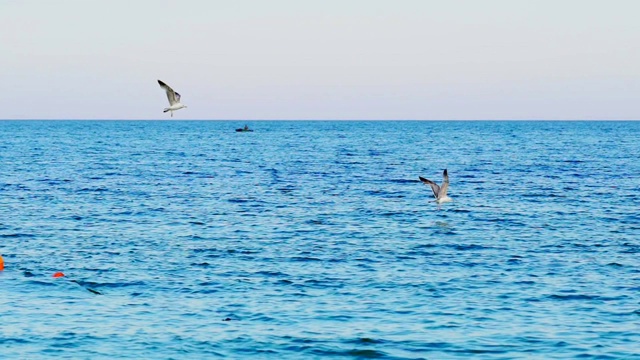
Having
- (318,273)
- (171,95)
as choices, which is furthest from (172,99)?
(318,273)

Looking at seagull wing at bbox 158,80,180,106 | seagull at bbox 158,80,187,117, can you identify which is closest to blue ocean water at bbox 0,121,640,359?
seagull at bbox 158,80,187,117

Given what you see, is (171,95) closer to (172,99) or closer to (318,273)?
(172,99)

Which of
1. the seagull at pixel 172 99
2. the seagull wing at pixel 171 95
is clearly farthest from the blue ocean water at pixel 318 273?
the seagull wing at pixel 171 95

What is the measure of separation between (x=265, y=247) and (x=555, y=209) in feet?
57.1

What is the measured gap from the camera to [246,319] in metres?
20.3

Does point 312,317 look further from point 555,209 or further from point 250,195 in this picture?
point 250,195

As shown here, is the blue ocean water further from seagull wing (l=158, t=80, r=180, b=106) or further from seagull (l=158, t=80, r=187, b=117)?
seagull wing (l=158, t=80, r=180, b=106)

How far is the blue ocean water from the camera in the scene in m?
18.7

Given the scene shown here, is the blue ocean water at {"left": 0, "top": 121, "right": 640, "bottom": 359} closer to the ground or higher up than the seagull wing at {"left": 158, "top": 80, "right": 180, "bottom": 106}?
closer to the ground

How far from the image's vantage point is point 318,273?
25.5m

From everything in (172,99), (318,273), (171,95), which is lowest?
(318,273)

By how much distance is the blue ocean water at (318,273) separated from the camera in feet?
61.2

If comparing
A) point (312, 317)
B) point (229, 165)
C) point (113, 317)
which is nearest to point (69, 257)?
point (113, 317)

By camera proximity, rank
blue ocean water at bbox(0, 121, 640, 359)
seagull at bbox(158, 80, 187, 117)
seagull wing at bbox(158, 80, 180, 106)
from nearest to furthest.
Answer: blue ocean water at bbox(0, 121, 640, 359), seagull wing at bbox(158, 80, 180, 106), seagull at bbox(158, 80, 187, 117)
